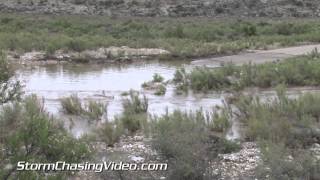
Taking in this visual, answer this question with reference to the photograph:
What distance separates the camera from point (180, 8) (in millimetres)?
64938

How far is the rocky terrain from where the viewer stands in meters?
64.1

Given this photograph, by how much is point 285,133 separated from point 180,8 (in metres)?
53.8

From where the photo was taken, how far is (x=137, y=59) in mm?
34688

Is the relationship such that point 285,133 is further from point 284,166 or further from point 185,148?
point 185,148

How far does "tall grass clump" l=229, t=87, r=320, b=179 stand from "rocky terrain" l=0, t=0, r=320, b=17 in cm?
4777

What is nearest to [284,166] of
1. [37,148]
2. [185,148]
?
[185,148]

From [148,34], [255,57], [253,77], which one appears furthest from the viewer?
[148,34]

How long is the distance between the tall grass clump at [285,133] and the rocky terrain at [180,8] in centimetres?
4777

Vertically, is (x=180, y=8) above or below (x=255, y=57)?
below

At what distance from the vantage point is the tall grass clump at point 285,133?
8.87 meters

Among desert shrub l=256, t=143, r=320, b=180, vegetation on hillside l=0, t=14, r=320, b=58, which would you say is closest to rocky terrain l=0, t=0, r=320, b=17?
vegetation on hillside l=0, t=14, r=320, b=58

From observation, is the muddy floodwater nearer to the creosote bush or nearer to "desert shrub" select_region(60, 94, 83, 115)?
"desert shrub" select_region(60, 94, 83, 115)

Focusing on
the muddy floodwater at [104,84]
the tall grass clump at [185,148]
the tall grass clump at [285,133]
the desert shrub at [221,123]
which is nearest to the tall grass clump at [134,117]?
the muddy floodwater at [104,84]

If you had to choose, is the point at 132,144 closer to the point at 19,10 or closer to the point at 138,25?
the point at 138,25
